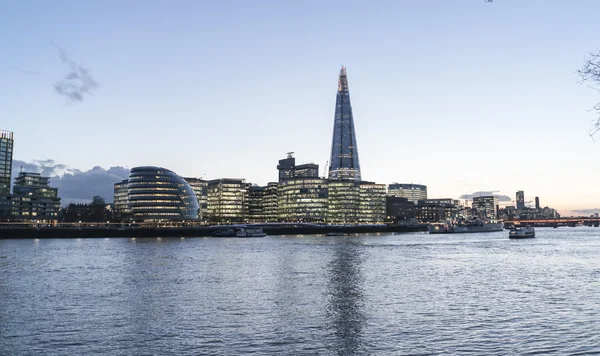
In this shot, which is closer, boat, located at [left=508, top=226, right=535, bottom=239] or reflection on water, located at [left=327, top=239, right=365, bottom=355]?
reflection on water, located at [left=327, top=239, right=365, bottom=355]

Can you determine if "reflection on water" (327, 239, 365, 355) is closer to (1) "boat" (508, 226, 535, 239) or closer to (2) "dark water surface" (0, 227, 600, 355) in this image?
(2) "dark water surface" (0, 227, 600, 355)

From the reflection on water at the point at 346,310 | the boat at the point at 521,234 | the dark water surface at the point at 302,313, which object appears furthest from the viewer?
the boat at the point at 521,234

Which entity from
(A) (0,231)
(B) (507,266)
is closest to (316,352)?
(B) (507,266)

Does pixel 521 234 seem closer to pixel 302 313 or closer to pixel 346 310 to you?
pixel 346 310

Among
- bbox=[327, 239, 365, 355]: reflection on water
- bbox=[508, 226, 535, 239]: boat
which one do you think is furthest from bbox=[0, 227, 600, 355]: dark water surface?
bbox=[508, 226, 535, 239]: boat

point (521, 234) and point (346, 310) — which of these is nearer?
point (346, 310)

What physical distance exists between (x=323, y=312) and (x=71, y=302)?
20.4m

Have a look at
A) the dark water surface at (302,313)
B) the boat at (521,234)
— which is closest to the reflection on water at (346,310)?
the dark water surface at (302,313)

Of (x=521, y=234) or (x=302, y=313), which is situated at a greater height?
(x=521, y=234)

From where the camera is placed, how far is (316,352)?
79.6 ft

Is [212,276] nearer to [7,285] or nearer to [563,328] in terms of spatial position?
[7,285]

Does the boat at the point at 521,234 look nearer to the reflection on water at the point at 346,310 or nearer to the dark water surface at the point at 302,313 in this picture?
the dark water surface at the point at 302,313

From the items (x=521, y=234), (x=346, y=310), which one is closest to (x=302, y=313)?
(x=346, y=310)

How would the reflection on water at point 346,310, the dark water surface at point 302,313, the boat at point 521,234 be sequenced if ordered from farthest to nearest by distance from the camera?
1. the boat at point 521,234
2. the reflection on water at point 346,310
3. the dark water surface at point 302,313
